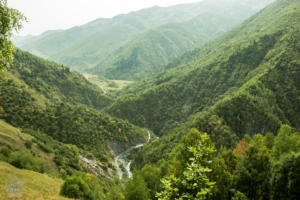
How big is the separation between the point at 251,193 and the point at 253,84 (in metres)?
129

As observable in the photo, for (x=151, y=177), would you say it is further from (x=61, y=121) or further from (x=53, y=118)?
(x=53, y=118)

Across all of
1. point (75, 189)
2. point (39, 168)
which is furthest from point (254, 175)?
point (39, 168)

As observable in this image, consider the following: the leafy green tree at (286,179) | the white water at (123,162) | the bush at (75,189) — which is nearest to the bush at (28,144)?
the bush at (75,189)

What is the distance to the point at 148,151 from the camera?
451ft

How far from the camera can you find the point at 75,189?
45938 millimetres

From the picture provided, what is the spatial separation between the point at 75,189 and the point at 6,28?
34.6m

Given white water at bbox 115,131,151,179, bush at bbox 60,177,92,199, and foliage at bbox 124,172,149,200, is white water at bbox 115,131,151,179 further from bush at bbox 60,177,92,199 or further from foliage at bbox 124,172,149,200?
foliage at bbox 124,172,149,200

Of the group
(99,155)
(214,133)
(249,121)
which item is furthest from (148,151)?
(249,121)

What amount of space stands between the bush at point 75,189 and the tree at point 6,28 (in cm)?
2999

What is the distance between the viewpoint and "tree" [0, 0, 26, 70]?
83.6 ft

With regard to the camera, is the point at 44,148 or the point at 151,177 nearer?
the point at 151,177

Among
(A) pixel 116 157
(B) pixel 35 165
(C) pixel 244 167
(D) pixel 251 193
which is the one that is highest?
(C) pixel 244 167

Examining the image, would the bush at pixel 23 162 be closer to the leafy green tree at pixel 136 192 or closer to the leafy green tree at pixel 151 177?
the leafy green tree at pixel 136 192

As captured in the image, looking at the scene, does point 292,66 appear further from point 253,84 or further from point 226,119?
point 226,119
